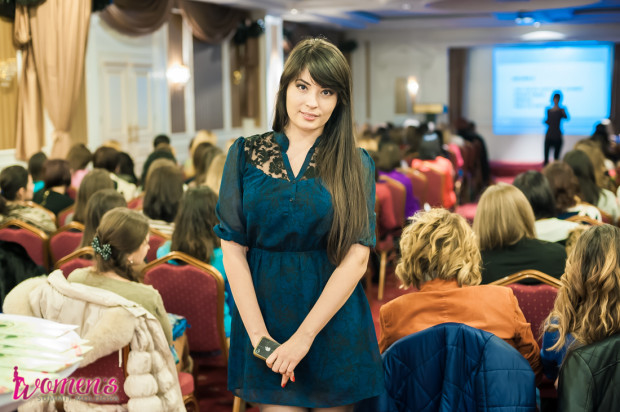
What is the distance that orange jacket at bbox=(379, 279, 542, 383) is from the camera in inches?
94.0

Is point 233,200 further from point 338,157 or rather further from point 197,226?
point 197,226

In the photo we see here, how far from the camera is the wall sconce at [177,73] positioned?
1073cm

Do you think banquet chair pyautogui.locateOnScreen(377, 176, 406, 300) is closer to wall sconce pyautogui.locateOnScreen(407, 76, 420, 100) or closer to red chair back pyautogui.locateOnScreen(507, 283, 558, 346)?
red chair back pyautogui.locateOnScreen(507, 283, 558, 346)

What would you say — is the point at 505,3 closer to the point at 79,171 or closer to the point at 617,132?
the point at 617,132

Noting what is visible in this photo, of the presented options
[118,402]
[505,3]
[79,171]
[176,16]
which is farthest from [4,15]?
[505,3]

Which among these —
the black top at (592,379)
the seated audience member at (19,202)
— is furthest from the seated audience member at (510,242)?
the seated audience member at (19,202)

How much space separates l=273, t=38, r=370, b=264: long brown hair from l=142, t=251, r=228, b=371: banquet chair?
1652mm

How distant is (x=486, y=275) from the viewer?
11.0 feet

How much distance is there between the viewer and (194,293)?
353 centimetres

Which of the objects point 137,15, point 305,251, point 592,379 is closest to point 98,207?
point 305,251

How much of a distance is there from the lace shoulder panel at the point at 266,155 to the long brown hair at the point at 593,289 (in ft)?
2.88

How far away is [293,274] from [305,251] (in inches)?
2.6

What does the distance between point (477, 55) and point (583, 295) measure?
16.9 m

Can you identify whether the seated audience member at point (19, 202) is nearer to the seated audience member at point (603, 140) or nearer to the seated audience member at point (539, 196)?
the seated audience member at point (539, 196)
